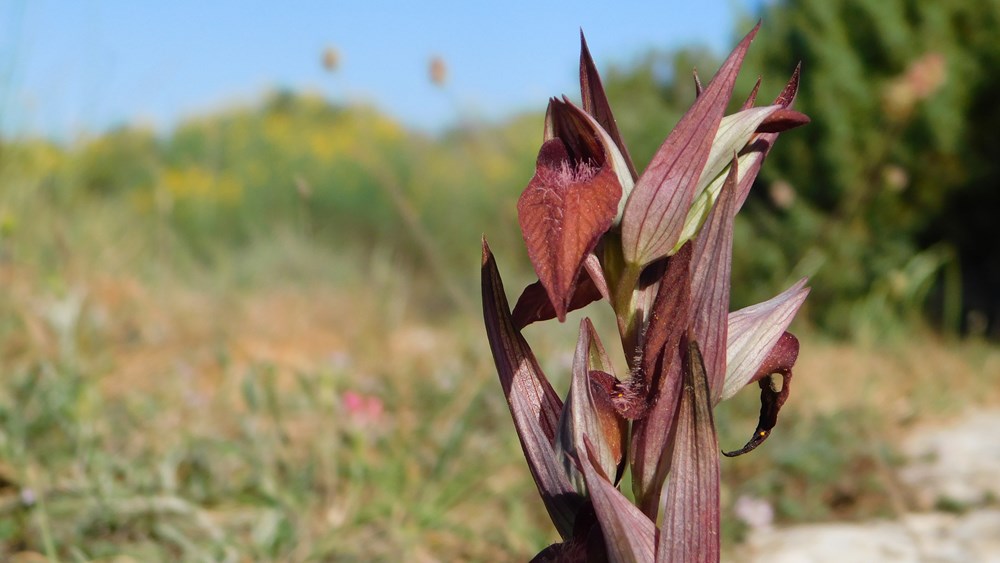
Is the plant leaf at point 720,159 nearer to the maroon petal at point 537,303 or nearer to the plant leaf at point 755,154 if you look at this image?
the plant leaf at point 755,154

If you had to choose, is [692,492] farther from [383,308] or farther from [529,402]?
[383,308]

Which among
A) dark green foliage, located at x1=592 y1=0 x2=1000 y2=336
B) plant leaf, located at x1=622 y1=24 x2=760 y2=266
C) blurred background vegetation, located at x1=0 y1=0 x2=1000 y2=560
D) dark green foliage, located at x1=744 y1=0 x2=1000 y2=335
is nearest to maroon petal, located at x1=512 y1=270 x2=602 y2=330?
plant leaf, located at x1=622 y1=24 x2=760 y2=266

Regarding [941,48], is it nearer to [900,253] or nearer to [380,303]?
[900,253]

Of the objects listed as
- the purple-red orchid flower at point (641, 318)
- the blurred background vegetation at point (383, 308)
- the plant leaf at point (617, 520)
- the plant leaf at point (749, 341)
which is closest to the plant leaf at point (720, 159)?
the purple-red orchid flower at point (641, 318)

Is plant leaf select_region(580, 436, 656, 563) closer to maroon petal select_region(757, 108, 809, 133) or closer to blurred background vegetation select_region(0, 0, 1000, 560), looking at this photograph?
maroon petal select_region(757, 108, 809, 133)

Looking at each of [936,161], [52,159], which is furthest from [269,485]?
[936,161]
